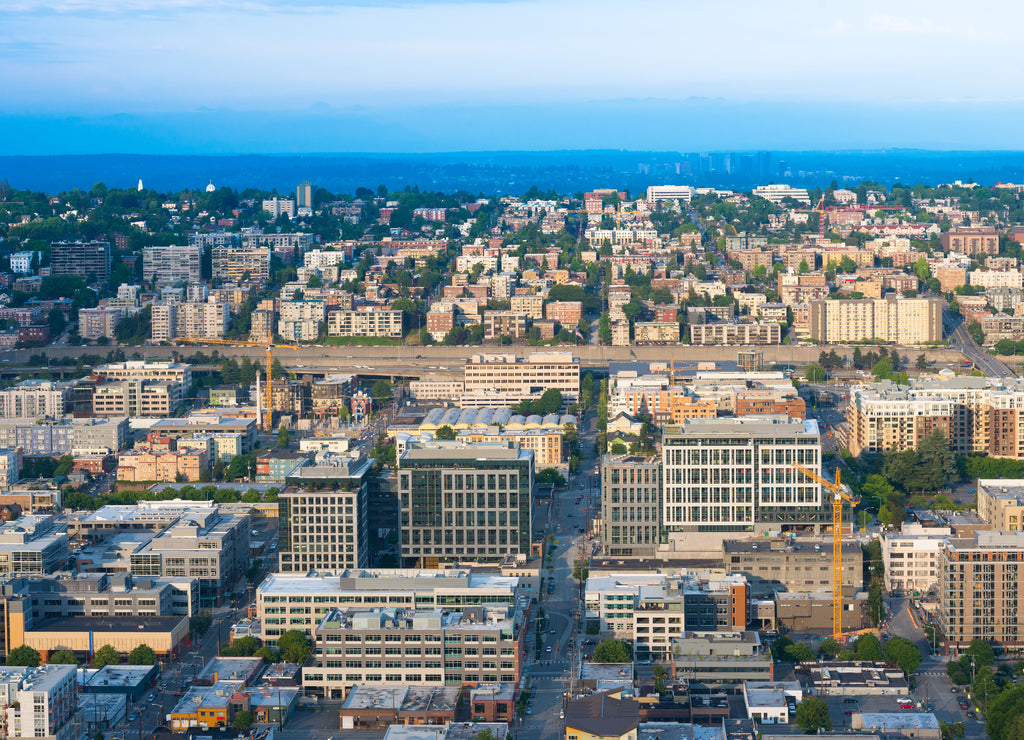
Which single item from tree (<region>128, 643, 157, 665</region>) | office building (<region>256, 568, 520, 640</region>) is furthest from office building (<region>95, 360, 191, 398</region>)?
tree (<region>128, 643, 157, 665</region>)

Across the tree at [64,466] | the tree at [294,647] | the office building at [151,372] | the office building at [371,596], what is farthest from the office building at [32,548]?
the office building at [151,372]

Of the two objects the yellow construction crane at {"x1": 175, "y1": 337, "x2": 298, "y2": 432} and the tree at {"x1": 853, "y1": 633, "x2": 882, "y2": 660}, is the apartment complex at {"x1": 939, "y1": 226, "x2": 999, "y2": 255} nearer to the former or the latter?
the yellow construction crane at {"x1": 175, "y1": 337, "x2": 298, "y2": 432}

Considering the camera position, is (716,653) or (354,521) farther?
(354,521)

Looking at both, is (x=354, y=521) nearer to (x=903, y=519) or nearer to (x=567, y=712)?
(x=567, y=712)

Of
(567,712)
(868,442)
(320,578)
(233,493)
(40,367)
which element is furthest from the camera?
(40,367)

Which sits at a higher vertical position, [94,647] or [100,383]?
[100,383]

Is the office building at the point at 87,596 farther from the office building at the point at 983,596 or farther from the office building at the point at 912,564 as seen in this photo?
the office building at the point at 983,596

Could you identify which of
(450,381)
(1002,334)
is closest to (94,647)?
(450,381)

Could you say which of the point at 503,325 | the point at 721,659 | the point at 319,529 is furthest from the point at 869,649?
the point at 503,325
